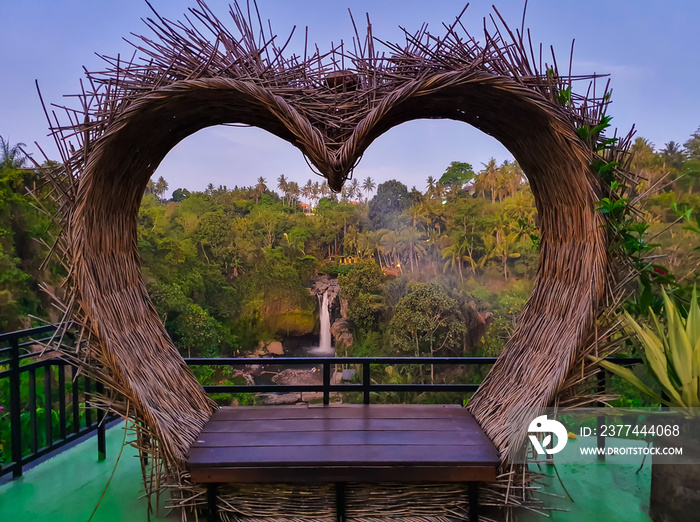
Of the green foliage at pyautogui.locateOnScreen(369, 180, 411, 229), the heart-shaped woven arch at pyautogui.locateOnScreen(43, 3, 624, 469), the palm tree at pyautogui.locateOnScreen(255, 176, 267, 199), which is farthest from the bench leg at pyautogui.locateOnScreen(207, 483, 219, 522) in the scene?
the palm tree at pyautogui.locateOnScreen(255, 176, 267, 199)

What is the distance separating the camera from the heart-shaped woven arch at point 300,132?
1736mm

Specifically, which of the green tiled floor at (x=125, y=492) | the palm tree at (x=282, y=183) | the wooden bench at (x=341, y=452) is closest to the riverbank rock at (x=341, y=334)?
the palm tree at (x=282, y=183)

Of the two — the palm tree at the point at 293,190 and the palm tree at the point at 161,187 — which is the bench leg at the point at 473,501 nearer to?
the palm tree at the point at 293,190

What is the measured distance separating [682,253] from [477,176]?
173 inches

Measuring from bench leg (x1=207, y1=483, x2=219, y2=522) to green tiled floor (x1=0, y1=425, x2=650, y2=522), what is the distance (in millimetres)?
255

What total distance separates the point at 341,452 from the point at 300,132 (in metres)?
1.30

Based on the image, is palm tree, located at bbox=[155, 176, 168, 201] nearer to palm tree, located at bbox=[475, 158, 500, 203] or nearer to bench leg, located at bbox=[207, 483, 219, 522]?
palm tree, located at bbox=[475, 158, 500, 203]

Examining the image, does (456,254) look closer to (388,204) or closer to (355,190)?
(388,204)

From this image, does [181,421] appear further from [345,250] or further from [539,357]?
[345,250]

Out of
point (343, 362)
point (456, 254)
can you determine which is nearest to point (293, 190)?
point (456, 254)

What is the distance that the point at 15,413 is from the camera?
228 cm

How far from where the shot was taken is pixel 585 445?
8.62ft

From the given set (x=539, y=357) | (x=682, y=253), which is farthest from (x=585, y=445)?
(x=682, y=253)

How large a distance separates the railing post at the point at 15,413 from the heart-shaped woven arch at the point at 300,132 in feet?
2.58
